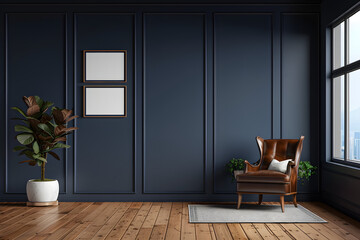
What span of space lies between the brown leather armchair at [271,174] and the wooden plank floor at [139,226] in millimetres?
537

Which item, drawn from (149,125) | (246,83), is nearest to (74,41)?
(149,125)

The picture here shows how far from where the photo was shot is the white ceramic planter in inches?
199

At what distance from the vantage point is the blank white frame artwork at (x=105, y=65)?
5.52m

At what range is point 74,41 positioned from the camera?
218 inches

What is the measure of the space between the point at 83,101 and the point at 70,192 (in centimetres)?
131

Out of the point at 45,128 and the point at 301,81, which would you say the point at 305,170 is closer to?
the point at 301,81

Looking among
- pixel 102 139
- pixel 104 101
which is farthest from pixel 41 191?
pixel 104 101

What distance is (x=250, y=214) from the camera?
15.0 ft

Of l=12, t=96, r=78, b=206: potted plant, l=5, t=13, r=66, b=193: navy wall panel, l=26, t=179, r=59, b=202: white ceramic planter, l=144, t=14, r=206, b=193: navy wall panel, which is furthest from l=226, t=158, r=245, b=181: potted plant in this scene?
l=5, t=13, r=66, b=193: navy wall panel

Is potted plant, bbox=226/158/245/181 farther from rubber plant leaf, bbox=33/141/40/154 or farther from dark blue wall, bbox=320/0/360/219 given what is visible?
rubber plant leaf, bbox=33/141/40/154

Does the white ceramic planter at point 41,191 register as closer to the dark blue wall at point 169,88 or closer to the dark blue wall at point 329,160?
the dark blue wall at point 169,88

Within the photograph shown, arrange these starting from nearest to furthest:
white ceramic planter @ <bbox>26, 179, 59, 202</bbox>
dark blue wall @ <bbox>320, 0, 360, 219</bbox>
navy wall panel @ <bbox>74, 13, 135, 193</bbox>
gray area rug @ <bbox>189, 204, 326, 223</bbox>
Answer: gray area rug @ <bbox>189, 204, 326, 223</bbox> → dark blue wall @ <bbox>320, 0, 360, 219</bbox> → white ceramic planter @ <bbox>26, 179, 59, 202</bbox> → navy wall panel @ <bbox>74, 13, 135, 193</bbox>

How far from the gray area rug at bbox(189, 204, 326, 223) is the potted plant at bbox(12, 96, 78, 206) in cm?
190

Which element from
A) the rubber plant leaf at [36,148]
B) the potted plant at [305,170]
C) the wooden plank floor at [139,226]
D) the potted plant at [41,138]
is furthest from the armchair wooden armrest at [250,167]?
the rubber plant leaf at [36,148]
